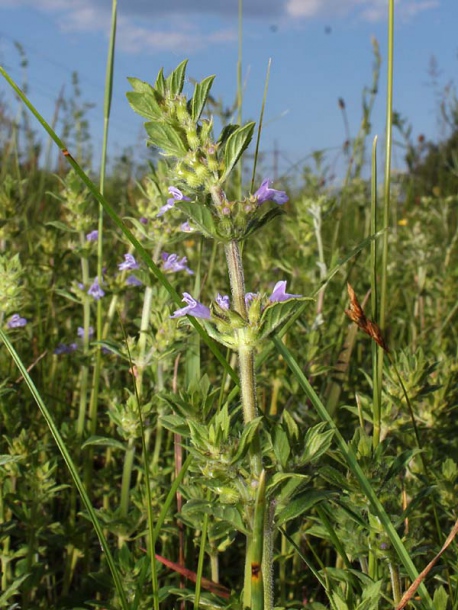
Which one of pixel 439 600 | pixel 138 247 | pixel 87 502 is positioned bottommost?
pixel 439 600

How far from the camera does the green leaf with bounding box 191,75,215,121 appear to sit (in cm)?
109

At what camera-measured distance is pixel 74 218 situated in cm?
252

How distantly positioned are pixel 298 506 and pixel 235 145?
579 millimetres

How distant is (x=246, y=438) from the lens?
1020 mm

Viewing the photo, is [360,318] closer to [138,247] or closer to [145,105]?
[138,247]

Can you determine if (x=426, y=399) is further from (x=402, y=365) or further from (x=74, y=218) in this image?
(x=74, y=218)

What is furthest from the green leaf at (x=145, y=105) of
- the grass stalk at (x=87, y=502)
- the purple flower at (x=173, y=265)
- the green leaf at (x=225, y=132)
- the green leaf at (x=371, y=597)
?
the purple flower at (x=173, y=265)

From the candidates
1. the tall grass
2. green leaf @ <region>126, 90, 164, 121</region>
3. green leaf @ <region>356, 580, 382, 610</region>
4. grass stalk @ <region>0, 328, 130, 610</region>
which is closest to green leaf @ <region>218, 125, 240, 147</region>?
the tall grass

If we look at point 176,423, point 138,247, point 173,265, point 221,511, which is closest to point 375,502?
point 221,511

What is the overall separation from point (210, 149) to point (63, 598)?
1.28m

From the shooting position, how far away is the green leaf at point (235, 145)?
3.51 feet

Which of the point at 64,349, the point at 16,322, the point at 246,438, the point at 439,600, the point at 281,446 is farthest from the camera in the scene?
the point at 64,349

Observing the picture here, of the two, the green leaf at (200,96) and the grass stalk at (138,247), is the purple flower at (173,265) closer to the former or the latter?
the grass stalk at (138,247)

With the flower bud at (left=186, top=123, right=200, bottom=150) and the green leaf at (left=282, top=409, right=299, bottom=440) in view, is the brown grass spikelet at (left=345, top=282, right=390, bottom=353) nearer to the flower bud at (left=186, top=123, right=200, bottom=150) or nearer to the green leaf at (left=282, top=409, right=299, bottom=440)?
the green leaf at (left=282, top=409, right=299, bottom=440)
